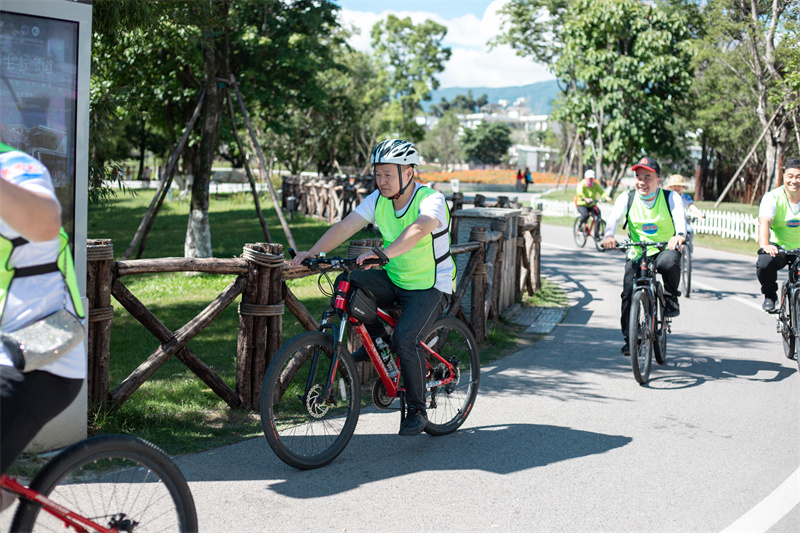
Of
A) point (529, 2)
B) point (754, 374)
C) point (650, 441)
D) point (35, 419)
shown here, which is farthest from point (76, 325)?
point (529, 2)

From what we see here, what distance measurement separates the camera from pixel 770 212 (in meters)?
7.88

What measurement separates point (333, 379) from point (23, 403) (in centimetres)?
243

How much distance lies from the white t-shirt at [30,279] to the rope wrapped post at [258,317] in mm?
3048

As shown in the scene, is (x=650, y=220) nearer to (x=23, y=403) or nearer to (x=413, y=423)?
(x=413, y=423)

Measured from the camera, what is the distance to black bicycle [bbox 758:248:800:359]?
302 inches

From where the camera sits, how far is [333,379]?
488 cm

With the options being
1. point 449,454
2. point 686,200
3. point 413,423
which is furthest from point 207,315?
point 686,200

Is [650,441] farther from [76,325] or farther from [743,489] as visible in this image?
[76,325]

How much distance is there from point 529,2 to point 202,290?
3684cm

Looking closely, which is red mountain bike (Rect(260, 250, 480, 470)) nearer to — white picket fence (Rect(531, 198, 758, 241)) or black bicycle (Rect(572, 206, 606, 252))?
black bicycle (Rect(572, 206, 606, 252))

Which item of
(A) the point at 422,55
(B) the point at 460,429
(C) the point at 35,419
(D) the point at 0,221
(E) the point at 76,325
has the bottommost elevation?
(B) the point at 460,429

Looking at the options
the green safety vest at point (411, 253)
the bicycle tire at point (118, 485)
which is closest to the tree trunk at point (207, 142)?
the green safety vest at point (411, 253)

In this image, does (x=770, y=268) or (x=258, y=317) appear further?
(x=770, y=268)

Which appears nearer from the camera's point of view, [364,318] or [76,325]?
[76,325]
